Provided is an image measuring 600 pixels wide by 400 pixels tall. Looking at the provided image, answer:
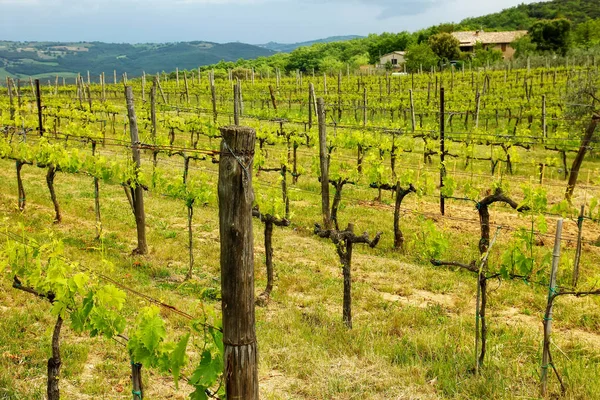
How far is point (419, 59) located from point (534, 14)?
63001 mm

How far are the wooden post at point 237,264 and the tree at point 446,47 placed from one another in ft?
223

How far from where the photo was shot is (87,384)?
17.9 ft

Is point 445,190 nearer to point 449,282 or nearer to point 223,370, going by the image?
point 449,282

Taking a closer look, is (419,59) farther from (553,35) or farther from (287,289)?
(287,289)

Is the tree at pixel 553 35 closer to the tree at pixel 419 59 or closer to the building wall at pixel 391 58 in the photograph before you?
the tree at pixel 419 59

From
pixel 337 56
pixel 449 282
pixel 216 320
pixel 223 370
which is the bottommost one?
pixel 449 282

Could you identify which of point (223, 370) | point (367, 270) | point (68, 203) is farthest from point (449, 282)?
point (68, 203)

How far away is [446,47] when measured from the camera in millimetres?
67125

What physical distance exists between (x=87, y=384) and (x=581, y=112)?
21.9m

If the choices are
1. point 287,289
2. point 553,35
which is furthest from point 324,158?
point 553,35

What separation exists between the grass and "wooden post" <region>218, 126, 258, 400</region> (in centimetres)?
95

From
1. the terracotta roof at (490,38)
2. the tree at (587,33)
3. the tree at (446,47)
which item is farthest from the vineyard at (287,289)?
the terracotta roof at (490,38)

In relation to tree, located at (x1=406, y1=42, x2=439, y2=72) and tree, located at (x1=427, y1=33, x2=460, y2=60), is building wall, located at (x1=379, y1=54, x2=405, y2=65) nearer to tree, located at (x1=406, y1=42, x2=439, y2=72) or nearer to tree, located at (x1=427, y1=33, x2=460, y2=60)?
tree, located at (x1=427, y1=33, x2=460, y2=60)

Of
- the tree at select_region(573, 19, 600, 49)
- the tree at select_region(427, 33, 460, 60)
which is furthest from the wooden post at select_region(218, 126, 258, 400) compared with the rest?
the tree at select_region(573, 19, 600, 49)
